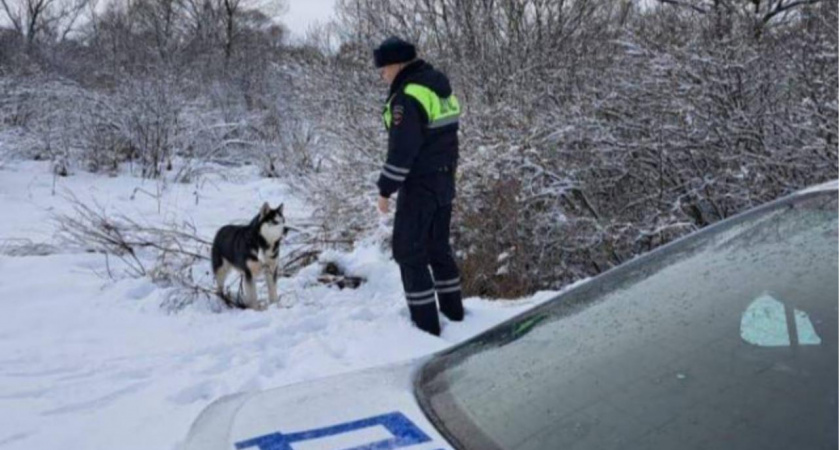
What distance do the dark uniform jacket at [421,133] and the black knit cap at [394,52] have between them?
5 centimetres

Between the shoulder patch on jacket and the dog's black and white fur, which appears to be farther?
the dog's black and white fur

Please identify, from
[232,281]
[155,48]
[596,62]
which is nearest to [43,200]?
[232,281]

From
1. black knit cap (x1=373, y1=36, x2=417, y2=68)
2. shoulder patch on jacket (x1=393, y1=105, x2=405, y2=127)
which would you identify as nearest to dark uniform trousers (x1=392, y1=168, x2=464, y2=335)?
shoulder patch on jacket (x1=393, y1=105, x2=405, y2=127)

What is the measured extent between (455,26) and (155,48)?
70.8 ft

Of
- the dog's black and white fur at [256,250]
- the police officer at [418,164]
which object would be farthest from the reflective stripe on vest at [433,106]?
the dog's black and white fur at [256,250]

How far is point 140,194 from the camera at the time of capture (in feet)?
45.7

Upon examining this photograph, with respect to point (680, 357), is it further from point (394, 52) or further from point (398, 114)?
point (394, 52)

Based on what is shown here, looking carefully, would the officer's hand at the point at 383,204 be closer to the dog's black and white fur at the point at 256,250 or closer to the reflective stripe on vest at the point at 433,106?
the reflective stripe on vest at the point at 433,106

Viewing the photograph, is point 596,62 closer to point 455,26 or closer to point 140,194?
point 455,26

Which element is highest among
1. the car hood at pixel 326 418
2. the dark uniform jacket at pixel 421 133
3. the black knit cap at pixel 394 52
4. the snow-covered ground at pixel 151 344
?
the black knit cap at pixel 394 52

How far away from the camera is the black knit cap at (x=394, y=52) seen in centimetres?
402

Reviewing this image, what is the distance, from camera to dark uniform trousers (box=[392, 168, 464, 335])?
414 cm

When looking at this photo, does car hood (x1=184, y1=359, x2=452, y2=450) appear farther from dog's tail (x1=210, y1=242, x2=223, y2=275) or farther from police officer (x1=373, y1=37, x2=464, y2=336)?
dog's tail (x1=210, y1=242, x2=223, y2=275)

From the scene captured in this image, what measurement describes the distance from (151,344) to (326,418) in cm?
330
